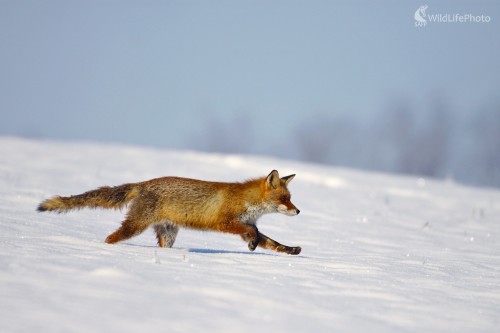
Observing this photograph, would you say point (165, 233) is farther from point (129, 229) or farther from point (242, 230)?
point (242, 230)

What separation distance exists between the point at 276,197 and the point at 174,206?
1.57 meters

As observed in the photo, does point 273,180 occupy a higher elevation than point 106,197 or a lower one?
higher

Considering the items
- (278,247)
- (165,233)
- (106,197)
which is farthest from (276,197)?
(106,197)

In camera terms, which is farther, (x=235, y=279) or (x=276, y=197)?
(x=276, y=197)

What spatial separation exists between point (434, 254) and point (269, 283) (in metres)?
6.12

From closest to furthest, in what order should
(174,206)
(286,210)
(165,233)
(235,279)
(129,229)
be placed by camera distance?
(235,279) < (129,229) < (174,206) < (165,233) < (286,210)

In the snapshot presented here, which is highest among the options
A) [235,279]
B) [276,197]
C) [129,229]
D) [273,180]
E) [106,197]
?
[273,180]

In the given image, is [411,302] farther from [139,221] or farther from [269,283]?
[139,221]

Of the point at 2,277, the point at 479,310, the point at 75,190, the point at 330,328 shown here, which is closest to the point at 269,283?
the point at 330,328

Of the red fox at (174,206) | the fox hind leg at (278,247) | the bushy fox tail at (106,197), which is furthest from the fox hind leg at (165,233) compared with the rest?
the fox hind leg at (278,247)

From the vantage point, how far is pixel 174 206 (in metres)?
9.27

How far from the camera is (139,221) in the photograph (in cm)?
907

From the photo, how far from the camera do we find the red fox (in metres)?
9.12

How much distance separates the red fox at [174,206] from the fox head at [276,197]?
301mm
